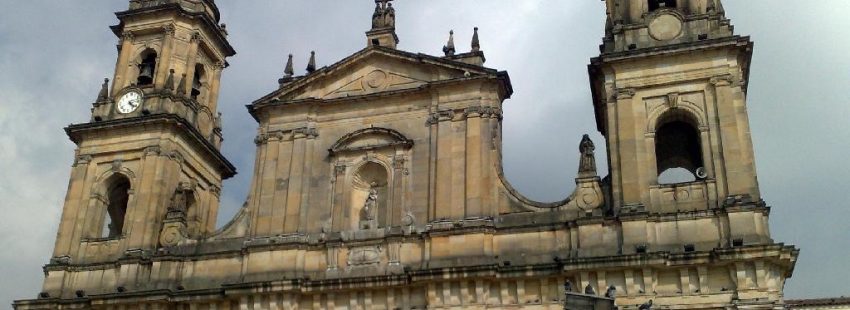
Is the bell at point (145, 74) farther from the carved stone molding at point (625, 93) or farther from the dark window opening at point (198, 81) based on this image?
the carved stone molding at point (625, 93)

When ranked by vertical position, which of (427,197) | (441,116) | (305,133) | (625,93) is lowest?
(427,197)

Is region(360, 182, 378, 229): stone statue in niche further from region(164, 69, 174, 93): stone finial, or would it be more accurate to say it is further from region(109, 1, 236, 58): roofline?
region(109, 1, 236, 58): roofline

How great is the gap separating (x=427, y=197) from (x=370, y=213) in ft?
4.81

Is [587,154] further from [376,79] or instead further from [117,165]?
[117,165]

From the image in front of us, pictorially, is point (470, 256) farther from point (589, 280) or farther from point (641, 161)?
point (641, 161)

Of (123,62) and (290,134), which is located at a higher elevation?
(123,62)

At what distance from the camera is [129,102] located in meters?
26.2

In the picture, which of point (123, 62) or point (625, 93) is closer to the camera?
point (625, 93)

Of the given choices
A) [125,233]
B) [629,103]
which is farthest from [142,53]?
[629,103]

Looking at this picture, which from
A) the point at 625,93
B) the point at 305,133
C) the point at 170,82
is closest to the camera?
the point at 625,93

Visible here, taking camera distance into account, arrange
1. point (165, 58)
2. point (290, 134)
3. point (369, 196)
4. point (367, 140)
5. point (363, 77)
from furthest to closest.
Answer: point (165, 58) < point (363, 77) < point (290, 134) < point (367, 140) < point (369, 196)

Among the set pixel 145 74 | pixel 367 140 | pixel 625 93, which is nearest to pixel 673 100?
pixel 625 93

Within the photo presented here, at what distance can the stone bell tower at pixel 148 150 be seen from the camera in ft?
78.2

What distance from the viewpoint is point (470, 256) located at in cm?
2056
